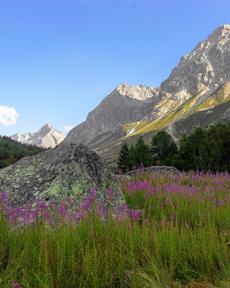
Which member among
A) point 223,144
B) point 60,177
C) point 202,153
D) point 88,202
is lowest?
point 88,202

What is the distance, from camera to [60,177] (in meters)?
8.42

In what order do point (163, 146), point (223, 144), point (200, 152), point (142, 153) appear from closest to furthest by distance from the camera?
point (200, 152)
point (223, 144)
point (142, 153)
point (163, 146)

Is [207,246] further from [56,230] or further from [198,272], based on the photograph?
[56,230]

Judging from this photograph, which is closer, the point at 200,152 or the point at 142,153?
the point at 200,152

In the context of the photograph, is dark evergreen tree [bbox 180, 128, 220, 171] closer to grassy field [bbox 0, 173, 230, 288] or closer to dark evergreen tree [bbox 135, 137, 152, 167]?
dark evergreen tree [bbox 135, 137, 152, 167]

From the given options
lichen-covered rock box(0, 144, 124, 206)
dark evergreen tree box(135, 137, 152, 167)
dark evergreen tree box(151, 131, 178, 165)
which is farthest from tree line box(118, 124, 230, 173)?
lichen-covered rock box(0, 144, 124, 206)

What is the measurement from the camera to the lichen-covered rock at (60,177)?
8.08 meters

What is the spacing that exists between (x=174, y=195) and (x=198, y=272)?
4282mm

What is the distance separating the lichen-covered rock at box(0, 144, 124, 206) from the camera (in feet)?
26.5

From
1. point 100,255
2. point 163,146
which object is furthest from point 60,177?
point 163,146

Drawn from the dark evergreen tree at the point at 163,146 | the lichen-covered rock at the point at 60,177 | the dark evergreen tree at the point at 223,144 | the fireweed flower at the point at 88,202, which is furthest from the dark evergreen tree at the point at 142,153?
the fireweed flower at the point at 88,202

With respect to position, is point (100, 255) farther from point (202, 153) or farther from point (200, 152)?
point (200, 152)

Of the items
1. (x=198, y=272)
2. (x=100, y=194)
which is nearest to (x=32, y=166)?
(x=100, y=194)

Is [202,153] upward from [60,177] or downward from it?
upward
